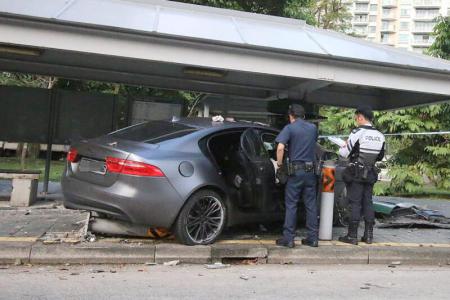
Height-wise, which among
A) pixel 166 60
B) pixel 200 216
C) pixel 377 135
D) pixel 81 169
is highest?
pixel 166 60

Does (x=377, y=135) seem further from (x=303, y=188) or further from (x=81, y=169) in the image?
(x=81, y=169)

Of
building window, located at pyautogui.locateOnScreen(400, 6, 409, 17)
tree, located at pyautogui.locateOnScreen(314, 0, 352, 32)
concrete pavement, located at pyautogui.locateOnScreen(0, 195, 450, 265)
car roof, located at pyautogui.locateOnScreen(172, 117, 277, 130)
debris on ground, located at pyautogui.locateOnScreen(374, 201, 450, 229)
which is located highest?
building window, located at pyautogui.locateOnScreen(400, 6, 409, 17)

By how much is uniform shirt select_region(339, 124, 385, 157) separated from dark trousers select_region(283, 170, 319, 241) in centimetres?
78

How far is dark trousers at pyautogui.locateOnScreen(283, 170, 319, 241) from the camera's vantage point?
7062 millimetres

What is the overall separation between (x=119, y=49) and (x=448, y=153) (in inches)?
508

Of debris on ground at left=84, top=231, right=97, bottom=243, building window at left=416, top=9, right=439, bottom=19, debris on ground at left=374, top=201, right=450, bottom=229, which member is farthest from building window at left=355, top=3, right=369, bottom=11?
debris on ground at left=84, top=231, right=97, bottom=243

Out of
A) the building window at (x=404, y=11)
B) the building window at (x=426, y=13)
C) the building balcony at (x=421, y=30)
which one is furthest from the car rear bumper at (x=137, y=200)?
the building window at (x=404, y=11)

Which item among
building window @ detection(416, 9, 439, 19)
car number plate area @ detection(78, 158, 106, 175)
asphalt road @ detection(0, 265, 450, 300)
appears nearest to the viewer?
asphalt road @ detection(0, 265, 450, 300)

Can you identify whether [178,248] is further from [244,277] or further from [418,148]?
[418,148]

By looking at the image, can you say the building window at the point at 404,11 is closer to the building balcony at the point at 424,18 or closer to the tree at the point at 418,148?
the building balcony at the point at 424,18

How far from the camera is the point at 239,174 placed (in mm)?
7281

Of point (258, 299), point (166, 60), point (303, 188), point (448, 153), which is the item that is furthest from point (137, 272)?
point (448, 153)

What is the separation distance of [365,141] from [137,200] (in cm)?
318

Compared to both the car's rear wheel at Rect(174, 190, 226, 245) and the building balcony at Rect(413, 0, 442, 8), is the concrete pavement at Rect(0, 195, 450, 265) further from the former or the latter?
the building balcony at Rect(413, 0, 442, 8)
